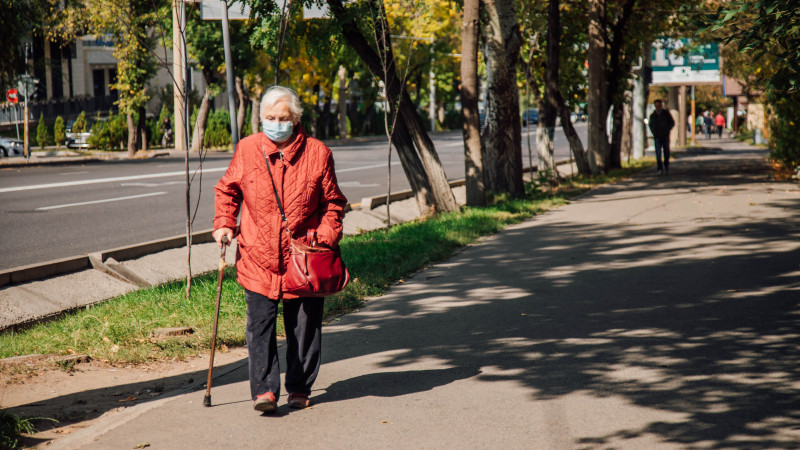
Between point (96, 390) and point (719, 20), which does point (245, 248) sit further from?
point (719, 20)

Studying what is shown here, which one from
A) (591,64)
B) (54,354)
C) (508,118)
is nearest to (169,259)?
(54,354)

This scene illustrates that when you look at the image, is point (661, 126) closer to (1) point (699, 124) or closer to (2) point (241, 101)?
(2) point (241, 101)

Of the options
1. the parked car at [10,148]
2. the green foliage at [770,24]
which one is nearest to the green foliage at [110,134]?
the parked car at [10,148]

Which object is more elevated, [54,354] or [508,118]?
[508,118]

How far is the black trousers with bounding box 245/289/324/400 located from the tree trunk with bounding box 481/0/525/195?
10832 mm

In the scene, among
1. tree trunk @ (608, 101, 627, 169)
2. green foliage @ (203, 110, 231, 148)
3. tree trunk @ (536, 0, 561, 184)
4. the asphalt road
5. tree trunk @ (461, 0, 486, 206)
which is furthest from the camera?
green foliage @ (203, 110, 231, 148)

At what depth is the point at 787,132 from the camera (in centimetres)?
2012

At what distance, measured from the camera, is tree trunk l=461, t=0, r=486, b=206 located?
1398 centimetres

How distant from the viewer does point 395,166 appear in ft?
85.5

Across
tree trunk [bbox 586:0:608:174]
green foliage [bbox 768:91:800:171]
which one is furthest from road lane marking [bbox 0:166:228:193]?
green foliage [bbox 768:91:800:171]

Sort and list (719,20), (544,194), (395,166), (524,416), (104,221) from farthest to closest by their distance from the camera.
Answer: (395,166)
(544,194)
(104,221)
(719,20)
(524,416)

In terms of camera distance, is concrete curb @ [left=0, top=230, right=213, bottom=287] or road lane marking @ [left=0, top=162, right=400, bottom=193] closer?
concrete curb @ [left=0, top=230, right=213, bottom=287]

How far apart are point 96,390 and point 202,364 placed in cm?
77

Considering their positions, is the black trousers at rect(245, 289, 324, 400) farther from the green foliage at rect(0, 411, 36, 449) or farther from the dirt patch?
the green foliage at rect(0, 411, 36, 449)
